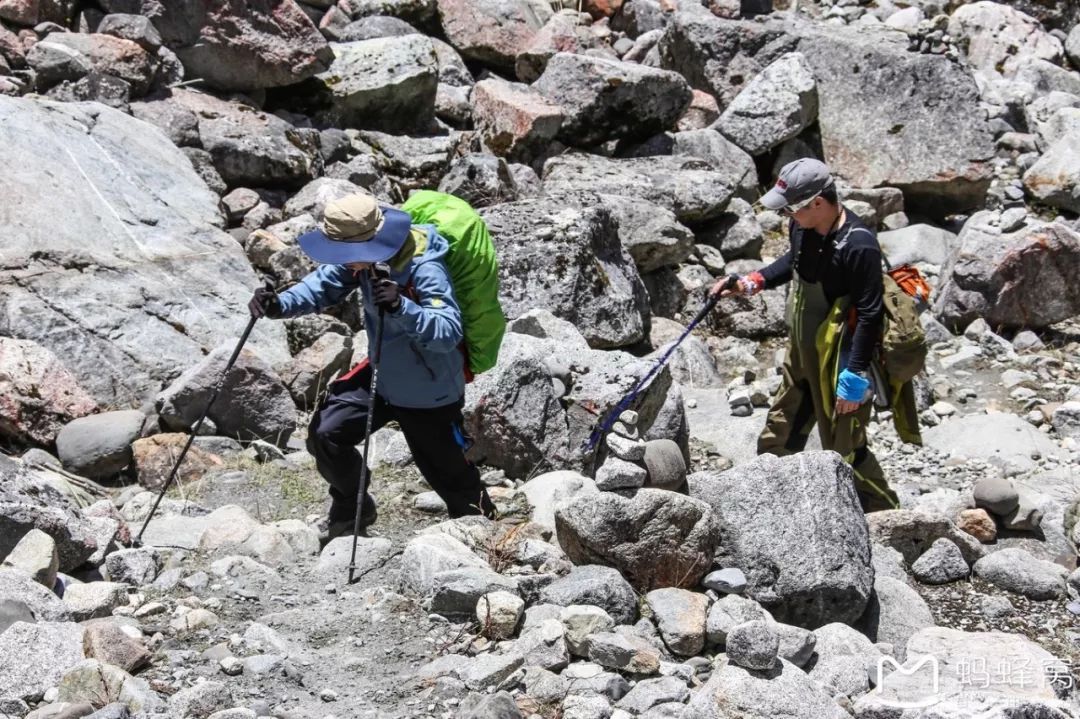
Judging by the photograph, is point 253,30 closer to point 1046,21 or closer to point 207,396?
point 207,396

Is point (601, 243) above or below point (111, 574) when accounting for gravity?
below

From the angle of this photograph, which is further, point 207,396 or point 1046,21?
point 1046,21

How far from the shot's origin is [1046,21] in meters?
16.8

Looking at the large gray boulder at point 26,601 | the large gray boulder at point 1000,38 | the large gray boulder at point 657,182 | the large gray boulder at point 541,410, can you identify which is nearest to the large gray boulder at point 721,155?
the large gray boulder at point 657,182

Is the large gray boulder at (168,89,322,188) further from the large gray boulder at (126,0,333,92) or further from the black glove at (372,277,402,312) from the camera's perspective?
the black glove at (372,277,402,312)

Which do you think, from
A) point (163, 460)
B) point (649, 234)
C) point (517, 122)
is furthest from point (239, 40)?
point (163, 460)

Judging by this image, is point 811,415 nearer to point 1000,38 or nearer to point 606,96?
point 606,96

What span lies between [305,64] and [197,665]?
319 inches

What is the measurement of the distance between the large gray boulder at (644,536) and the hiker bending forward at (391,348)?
825mm

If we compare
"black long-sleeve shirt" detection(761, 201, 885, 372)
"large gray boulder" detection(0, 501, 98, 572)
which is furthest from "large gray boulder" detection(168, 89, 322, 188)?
"black long-sleeve shirt" detection(761, 201, 885, 372)

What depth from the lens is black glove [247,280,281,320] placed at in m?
5.57

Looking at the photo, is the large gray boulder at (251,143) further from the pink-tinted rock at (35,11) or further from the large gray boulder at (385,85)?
the pink-tinted rock at (35,11)

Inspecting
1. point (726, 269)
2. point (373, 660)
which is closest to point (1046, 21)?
point (726, 269)

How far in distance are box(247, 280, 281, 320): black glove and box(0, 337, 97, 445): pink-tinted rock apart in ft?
7.73
